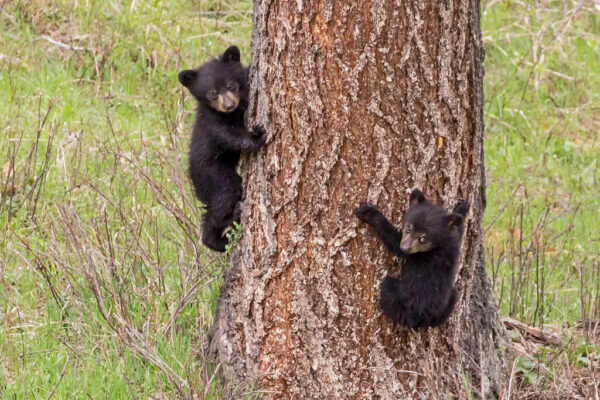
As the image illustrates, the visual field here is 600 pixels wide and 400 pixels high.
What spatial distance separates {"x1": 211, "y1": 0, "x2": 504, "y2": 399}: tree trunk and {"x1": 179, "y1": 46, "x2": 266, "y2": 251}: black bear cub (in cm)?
52

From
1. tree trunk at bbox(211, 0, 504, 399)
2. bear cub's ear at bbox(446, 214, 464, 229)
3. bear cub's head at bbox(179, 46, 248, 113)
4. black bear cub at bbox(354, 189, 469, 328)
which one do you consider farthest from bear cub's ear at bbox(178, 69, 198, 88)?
bear cub's ear at bbox(446, 214, 464, 229)

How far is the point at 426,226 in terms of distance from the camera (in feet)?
12.6

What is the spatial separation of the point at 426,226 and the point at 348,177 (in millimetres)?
413

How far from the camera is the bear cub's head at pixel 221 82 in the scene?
4.88m

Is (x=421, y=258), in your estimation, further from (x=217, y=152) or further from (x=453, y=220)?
(x=217, y=152)

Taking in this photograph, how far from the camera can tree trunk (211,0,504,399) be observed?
386 cm

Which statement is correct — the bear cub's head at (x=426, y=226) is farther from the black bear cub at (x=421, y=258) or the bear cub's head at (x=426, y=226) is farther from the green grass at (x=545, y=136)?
the green grass at (x=545, y=136)

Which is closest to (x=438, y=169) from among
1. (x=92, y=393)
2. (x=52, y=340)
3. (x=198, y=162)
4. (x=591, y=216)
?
(x=198, y=162)

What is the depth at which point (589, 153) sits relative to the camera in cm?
829

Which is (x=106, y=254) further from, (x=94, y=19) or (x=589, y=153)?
(x=589, y=153)

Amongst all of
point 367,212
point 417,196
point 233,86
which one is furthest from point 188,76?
point 417,196

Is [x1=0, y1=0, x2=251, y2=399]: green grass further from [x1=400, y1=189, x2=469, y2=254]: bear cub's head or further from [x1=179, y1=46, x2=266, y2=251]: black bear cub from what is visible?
[x1=400, y1=189, x2=469, y2=254]: bear cub's head

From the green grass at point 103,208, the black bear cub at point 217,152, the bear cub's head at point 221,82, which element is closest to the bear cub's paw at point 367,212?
the black bear cub at point 217,152

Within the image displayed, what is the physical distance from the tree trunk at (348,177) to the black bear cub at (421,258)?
63 millimetres
